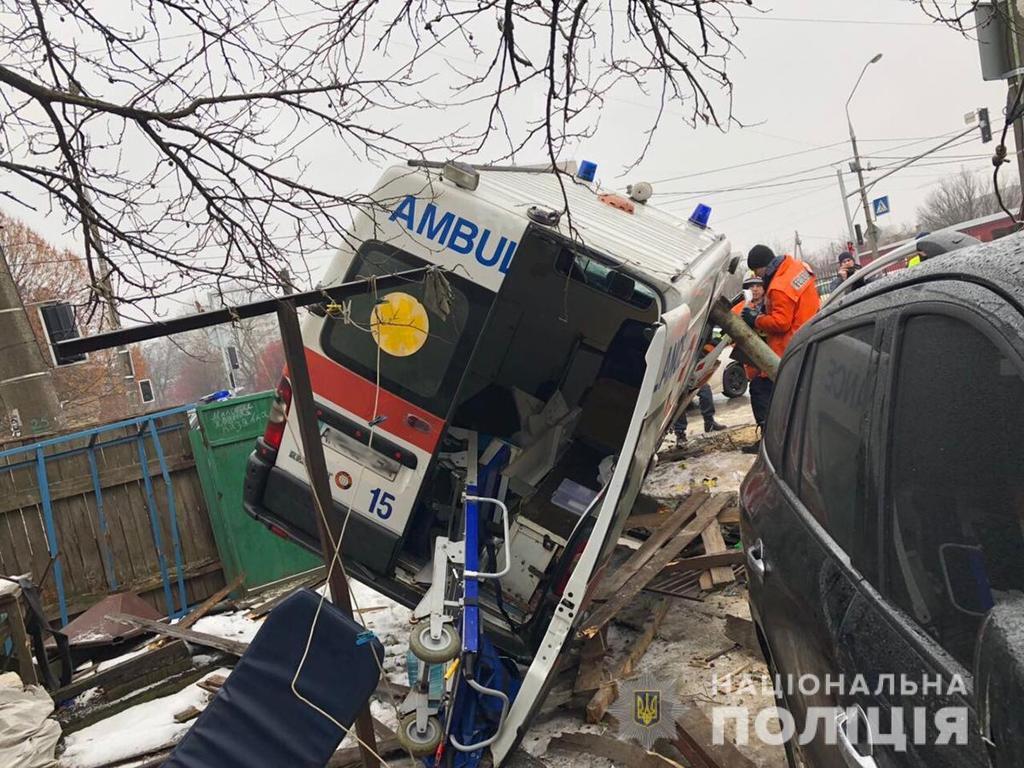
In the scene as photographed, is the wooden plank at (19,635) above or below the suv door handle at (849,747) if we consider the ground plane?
below

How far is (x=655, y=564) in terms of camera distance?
5.16 meters

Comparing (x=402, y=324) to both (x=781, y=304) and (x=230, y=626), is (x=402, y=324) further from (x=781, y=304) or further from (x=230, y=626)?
(x=781, y=304)

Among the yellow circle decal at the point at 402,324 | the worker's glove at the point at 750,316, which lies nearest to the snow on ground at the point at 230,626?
the yellow circle decal at the point at 402,324

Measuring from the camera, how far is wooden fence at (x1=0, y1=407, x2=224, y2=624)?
683 centimetres

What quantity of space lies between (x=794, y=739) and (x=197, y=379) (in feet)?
234

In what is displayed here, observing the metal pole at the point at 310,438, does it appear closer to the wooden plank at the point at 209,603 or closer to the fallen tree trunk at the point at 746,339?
the wooden plank at the point at 209,603

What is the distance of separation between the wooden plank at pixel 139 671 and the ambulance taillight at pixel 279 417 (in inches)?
84.1

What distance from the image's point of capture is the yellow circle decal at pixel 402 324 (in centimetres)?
454

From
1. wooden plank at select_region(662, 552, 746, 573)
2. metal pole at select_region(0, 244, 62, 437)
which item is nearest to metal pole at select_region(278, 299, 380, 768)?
wooden plank at select_region(662, 552, 746, 573)

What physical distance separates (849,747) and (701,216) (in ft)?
22.8

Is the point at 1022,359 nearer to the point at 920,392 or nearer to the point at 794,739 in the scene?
the point at 920,392

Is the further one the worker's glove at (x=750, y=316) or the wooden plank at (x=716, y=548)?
the worker's glove at (x=750, y=316)

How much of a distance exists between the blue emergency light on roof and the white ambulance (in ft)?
7.06

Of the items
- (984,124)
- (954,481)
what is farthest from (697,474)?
(984,124)
